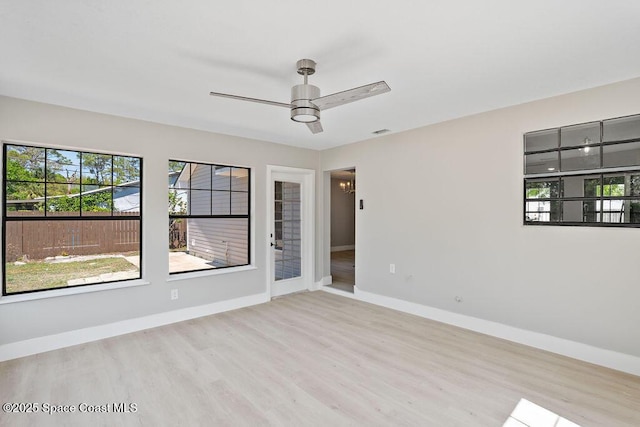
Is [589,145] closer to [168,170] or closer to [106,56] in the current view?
[106,56]

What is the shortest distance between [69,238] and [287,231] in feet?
9.48

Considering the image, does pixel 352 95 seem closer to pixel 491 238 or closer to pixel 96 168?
pixel 491 238

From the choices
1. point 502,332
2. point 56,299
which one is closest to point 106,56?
point 56,299

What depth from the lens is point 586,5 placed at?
180cm

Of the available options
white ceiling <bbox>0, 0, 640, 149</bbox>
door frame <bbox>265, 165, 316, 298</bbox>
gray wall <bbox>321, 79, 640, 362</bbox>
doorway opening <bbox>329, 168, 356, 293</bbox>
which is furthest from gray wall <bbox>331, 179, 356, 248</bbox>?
white ceiling <bbox>0, 0, 640, 149</bbox>

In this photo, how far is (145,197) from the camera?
382 cm

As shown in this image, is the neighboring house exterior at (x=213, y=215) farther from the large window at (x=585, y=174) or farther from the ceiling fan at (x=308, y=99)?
the large window at (x=585, y=174)

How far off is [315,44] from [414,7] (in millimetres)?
691

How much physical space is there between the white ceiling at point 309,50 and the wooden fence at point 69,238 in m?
1.25

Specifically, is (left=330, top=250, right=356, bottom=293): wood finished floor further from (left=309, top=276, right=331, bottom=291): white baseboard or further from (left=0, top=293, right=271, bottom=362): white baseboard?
(left=0, top=293, right=271, bottom=362): white baseboard

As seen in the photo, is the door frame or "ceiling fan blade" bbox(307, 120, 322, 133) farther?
the door frame

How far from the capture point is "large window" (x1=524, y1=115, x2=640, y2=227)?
282cm

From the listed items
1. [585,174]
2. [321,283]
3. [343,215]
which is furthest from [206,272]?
[343,215]

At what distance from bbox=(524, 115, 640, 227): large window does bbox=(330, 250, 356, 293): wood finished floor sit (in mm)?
3157
